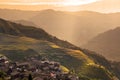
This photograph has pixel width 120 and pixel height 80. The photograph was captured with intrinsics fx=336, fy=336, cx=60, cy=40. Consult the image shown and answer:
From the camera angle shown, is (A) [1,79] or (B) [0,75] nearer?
(A) [1,79]

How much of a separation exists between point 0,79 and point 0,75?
610 inches

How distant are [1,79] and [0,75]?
15.2 meters

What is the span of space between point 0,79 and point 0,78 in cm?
444

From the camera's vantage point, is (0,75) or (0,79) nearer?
(0,79)

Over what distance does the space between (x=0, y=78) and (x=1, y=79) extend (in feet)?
13.7

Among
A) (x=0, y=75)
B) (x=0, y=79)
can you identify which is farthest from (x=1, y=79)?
(x=0, y=75)

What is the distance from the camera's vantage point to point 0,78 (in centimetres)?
18125

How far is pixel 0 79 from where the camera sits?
176875 millimetres

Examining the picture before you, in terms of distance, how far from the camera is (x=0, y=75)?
19212cm

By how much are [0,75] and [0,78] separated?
11054 mm

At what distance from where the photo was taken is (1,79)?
582ft

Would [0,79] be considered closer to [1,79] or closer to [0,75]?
[1,79]
